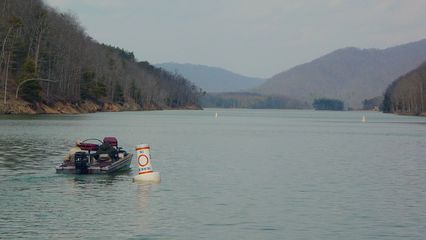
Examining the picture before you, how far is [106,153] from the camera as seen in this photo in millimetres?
45281

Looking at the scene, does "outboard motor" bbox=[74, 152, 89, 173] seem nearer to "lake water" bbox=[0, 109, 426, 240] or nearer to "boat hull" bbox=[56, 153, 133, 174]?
"boat hull" bbox=[56, 153, 133, 174]

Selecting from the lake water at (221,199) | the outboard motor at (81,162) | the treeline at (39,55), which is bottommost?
the lake water at (221,199)

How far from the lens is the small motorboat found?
42094 millimetres

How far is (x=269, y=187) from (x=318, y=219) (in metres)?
10.4

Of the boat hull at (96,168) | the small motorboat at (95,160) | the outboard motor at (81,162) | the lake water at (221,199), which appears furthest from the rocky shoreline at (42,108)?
the outboard motor at (81,162)

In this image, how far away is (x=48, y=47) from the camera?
591ft

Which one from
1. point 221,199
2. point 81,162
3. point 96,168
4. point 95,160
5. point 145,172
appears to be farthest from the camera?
point 95,160

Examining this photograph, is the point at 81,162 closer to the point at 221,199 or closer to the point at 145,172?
the point at 145,172

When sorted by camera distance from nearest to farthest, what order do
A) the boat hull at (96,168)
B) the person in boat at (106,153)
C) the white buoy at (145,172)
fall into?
the white buoy at (145,172) < the boat hull at (96,168) < the person in boat at (106,153)

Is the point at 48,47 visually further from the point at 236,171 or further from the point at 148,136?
the point at 236,171

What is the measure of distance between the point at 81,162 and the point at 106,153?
3.57 meters

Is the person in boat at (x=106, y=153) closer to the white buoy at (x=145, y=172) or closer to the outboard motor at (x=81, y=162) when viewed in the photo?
the outboard motor at (x=81, y=162)

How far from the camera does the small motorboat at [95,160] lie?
4209 centimetres

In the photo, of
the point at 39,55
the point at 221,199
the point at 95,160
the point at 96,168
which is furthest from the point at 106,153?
the point at 39,55
